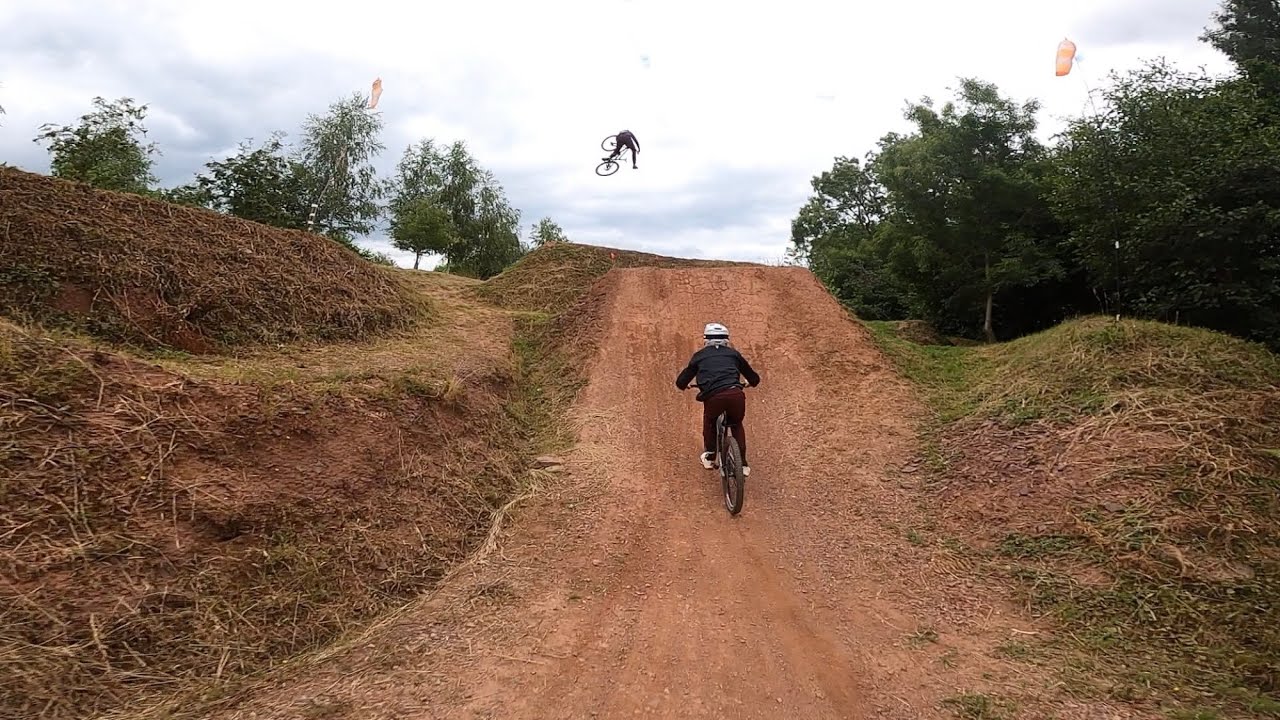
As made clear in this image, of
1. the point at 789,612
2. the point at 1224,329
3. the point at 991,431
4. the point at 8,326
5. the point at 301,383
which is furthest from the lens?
the point at 1224,329

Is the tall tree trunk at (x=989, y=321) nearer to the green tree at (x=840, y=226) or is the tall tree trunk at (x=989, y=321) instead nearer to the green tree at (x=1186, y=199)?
the green tree at (x=1186, y=199)

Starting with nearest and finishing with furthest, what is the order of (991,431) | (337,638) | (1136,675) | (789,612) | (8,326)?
(1136,675) < (337,638) < (789,612) < (8,326) < (991,431)

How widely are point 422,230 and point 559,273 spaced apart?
15.2 m

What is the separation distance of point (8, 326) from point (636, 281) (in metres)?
10.3

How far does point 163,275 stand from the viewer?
26.8 feet

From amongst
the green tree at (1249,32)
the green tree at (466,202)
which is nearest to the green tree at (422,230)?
the green tree at (466,202)

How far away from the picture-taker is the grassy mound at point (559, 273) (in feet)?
48.9

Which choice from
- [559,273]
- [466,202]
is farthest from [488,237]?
[559,273]

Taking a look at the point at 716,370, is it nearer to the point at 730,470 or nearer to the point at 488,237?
the point at 730,470

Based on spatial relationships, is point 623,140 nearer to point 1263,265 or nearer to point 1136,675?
point 1263,265

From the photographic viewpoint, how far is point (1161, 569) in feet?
16.8

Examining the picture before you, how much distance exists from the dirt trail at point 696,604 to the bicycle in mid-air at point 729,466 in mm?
184

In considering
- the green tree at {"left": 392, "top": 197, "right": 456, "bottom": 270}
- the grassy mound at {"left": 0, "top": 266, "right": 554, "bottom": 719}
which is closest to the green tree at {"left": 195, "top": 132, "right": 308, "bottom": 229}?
the green tree at {"left": 392, "top": 197, "right": 456, "bottom": 270}

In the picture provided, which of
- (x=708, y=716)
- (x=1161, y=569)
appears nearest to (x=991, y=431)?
(x=1161, y=569)
